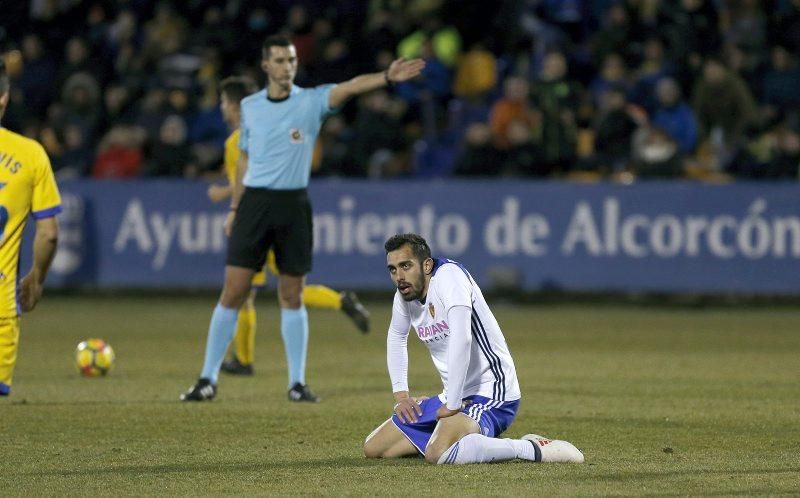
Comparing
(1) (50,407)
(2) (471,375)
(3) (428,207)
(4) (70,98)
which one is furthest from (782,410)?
(4) (70,98)

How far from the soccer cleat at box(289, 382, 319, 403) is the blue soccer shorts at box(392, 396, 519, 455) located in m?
2.45

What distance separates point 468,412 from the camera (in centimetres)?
778

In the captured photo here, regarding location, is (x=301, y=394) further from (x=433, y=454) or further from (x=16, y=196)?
(x=433, y=454)

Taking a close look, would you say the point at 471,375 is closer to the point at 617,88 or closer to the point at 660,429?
the point at 660,429

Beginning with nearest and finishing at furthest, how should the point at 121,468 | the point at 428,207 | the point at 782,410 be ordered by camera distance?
1. the point at 121,468
2. the point at 782,410
3. the point at 428,207

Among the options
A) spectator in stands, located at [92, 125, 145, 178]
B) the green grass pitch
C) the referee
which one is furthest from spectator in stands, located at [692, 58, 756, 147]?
the referee

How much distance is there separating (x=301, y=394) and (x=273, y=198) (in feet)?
4.16

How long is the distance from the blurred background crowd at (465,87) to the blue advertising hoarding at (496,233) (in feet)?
2.15

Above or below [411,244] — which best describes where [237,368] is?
below

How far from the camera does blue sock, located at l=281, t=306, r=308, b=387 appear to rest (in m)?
10.4

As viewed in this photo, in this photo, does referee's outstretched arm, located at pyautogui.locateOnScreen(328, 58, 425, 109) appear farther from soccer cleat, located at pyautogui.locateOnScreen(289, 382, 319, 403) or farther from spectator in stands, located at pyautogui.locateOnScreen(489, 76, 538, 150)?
spectator in stands, located at pyautogui.locateOnScreen(489, 76, 538, 150)

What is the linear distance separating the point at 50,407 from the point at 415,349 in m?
4.91

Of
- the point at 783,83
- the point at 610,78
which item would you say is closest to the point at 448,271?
the point at 610,78

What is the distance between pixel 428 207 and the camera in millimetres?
18547
